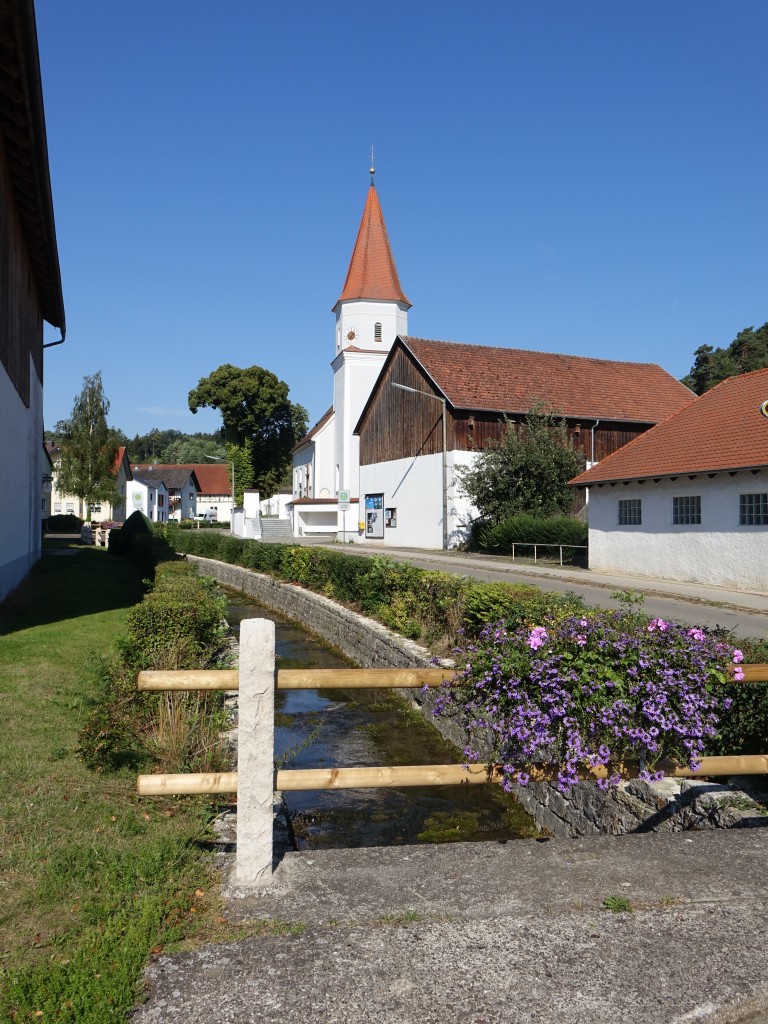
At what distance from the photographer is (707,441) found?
20922mm

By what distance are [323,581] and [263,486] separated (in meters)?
56.4

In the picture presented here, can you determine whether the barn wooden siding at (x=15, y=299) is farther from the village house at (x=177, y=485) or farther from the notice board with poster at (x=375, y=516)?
the village house at (x=177, y=485)

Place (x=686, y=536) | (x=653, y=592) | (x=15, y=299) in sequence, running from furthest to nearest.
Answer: (x=686, y=536) → (x=653, y=592) → (x=15, y=299)

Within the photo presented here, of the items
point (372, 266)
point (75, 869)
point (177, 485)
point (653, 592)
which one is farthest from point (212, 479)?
point (75, 869)

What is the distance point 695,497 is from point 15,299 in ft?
53.1

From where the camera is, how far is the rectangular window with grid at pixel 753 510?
59.2 feet

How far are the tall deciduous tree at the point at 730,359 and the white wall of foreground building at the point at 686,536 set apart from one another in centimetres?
3206

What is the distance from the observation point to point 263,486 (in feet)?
243

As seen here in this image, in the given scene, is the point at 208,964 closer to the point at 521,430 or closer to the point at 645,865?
the point at 645,865

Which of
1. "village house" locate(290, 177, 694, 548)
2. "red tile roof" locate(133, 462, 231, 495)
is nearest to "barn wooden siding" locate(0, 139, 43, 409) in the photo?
"village house" locate(290, 177, 694, 548)

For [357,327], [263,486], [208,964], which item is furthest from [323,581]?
[263,486]

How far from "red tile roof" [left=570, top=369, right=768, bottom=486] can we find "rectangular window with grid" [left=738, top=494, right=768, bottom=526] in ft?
2.58

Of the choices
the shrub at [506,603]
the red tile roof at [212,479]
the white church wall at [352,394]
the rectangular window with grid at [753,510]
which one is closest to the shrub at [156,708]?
the shrub at [506,603]

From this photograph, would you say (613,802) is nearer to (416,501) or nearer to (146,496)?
(416,501)
